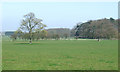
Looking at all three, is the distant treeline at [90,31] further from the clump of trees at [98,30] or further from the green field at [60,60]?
the green field at [60,60]

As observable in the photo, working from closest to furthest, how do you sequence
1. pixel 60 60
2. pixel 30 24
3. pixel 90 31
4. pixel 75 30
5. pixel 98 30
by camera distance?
pixel 60 60 < pixel 30 24 < pixel 98 30 < pixel 90 31 < pixel 75 30

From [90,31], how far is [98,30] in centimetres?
1555

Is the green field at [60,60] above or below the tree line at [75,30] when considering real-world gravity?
below

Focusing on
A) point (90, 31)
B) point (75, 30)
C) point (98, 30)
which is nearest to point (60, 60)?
point (98, 30)

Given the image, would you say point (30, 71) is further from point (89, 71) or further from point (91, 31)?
point (91, 31)

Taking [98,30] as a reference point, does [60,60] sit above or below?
below

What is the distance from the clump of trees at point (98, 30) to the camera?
86.2 metres

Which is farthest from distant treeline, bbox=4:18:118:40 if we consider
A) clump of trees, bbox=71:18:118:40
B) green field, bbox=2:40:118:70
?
green field, bbox=2:40:118:70

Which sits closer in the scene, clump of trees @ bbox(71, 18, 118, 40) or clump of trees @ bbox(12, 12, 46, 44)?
clump of trees @ bbox(12, 12, 46, 44)

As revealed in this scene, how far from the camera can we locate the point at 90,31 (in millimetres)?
104250

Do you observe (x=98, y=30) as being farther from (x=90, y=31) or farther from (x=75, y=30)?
(x=75, y=30)

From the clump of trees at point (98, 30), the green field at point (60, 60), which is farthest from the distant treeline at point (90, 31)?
the green field at point (60, 60)

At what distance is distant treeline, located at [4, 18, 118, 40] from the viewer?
201 feet

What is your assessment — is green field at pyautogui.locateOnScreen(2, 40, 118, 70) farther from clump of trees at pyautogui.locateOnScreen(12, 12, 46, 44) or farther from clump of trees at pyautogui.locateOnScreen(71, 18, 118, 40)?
clump of trees at pyautogui.locateOnScreen(71, 18, 118, 40)
